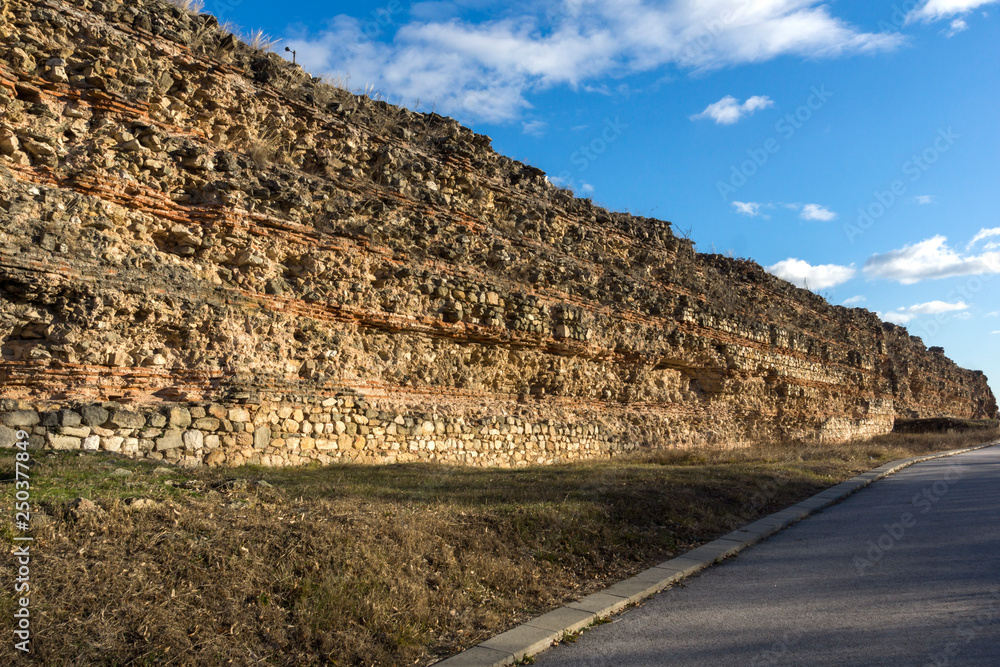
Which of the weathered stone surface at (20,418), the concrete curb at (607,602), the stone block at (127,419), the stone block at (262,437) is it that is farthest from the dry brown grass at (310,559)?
the stone block at (127,419)

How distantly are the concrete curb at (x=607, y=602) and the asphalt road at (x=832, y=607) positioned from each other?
99 millimetres

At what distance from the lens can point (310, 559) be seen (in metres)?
4.46

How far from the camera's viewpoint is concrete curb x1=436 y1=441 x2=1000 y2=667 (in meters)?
3.79

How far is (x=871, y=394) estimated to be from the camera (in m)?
28.9

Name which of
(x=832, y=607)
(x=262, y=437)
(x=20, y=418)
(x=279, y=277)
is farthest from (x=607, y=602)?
(x=279, y=277)

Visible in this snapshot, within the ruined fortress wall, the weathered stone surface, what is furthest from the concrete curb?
the weathered stone surface

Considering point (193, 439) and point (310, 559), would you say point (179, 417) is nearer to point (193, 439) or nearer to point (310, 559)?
point (193, 439)

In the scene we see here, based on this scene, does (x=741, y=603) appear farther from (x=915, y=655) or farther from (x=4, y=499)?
(x=4, y=499)

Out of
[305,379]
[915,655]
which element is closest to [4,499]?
[305,379]

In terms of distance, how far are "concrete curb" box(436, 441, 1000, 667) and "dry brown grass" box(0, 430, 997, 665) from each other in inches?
7.1

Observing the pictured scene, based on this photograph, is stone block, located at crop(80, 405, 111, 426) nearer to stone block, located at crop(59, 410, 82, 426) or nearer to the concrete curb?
stone block, located at crop(59, 410, 82, 426)

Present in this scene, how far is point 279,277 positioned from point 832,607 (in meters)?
9.00

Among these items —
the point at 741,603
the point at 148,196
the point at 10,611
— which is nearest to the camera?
the point at 10,611

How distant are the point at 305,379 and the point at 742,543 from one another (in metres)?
6.87
